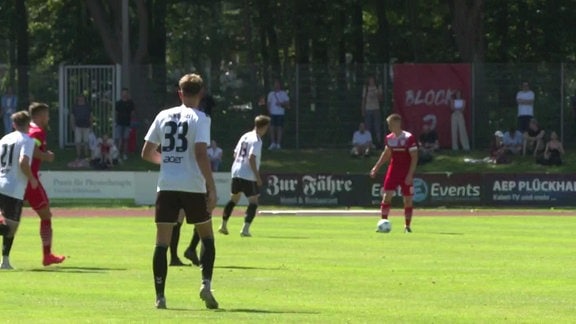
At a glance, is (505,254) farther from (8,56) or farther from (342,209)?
(8,56)

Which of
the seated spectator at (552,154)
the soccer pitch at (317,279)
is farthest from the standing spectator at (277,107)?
the soccer pitch at (317,279)

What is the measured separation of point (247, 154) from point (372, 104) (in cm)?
2040

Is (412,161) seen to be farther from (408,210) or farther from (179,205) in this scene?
(179,205)

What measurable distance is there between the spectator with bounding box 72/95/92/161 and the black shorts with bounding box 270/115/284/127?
548 centimetres

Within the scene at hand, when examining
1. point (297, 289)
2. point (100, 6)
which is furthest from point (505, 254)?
point (100, 6)

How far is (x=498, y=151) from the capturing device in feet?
146

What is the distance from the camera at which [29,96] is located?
47.5 m

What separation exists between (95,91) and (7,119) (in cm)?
291

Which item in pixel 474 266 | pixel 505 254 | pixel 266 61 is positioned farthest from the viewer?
pixel 266 61

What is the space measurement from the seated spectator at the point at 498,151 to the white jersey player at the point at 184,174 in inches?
1228

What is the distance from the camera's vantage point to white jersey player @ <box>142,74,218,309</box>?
13461 mm

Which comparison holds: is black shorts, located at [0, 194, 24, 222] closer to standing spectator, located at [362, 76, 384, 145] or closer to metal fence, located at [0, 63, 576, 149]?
standing spectator, located at [362, 76, 384, 145]

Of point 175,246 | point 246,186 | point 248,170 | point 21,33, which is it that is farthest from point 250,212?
point 21,33

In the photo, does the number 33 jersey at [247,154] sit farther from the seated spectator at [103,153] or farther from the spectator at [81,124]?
the spectator at [81,124]
